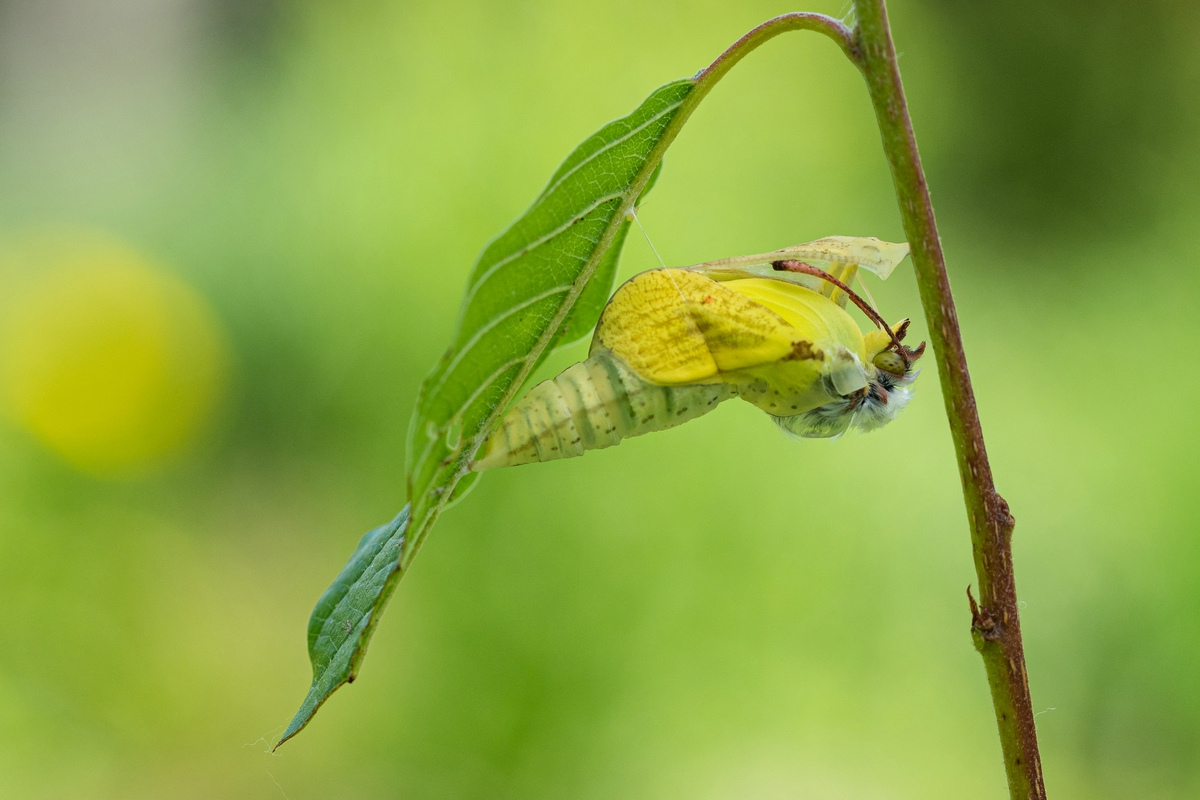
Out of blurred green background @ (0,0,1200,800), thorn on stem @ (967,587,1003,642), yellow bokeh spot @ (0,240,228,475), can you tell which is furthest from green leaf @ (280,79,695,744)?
yellow bokeh spot @ (0,240,228,475)

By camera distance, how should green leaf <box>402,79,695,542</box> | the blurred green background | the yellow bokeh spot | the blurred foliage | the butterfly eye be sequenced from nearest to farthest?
green leaf <box>402,79,695,542</box>, the butterfly eye, the blurred green background, the yellow bokeh spot, the blurred foliage

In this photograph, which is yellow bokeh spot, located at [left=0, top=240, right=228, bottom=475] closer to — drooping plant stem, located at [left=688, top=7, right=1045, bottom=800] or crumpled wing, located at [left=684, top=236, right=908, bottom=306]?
crumpled wing, located at [left=684, top=236, right=908, bottom=306]

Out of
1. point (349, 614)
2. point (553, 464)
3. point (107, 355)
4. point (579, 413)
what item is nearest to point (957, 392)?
point (579, 413)

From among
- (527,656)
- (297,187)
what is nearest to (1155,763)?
(527,656)

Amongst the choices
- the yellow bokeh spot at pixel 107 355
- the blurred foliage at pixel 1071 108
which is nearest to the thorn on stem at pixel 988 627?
the yellow bokeh spot at pixel 107 355

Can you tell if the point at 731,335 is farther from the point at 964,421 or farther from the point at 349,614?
the point at 349,614

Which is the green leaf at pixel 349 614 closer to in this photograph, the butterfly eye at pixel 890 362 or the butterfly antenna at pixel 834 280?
the butterfly antenna at pixel 834 280
